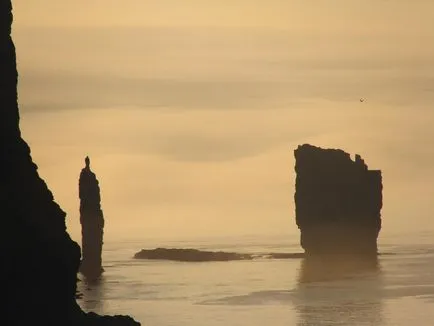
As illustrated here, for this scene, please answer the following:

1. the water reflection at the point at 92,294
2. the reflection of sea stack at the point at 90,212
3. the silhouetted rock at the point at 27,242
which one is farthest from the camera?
the reflection of sea stack at the point at 90,212

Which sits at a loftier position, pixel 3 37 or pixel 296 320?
pixel 3 37

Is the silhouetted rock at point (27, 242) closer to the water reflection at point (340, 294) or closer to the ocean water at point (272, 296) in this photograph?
the ocean water at point (272, 296)

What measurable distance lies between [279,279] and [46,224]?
13095 centimetres

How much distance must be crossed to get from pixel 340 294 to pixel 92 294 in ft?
78.5

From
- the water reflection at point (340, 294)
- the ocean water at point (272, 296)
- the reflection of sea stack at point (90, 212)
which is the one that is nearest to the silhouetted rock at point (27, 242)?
the ocean water at point (272, 296)

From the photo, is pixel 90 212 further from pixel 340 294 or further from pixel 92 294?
pixel 340 294

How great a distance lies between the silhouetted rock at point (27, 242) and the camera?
30.9 m

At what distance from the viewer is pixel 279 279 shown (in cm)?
16225

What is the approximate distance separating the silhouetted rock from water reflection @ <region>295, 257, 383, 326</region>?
53.7 metres

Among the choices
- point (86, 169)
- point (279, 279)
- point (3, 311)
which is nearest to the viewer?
point (3, 311)

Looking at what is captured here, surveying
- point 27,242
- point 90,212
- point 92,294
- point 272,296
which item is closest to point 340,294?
point 272,296

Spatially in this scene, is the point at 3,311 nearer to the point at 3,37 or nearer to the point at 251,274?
the point at 3,37

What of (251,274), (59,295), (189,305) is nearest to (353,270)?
(251,274)

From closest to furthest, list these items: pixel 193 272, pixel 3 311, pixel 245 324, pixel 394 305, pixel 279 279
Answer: pixel 3 311
pixel 245 324
pixel 394 305
pixel 279 279
pixel 193 272
